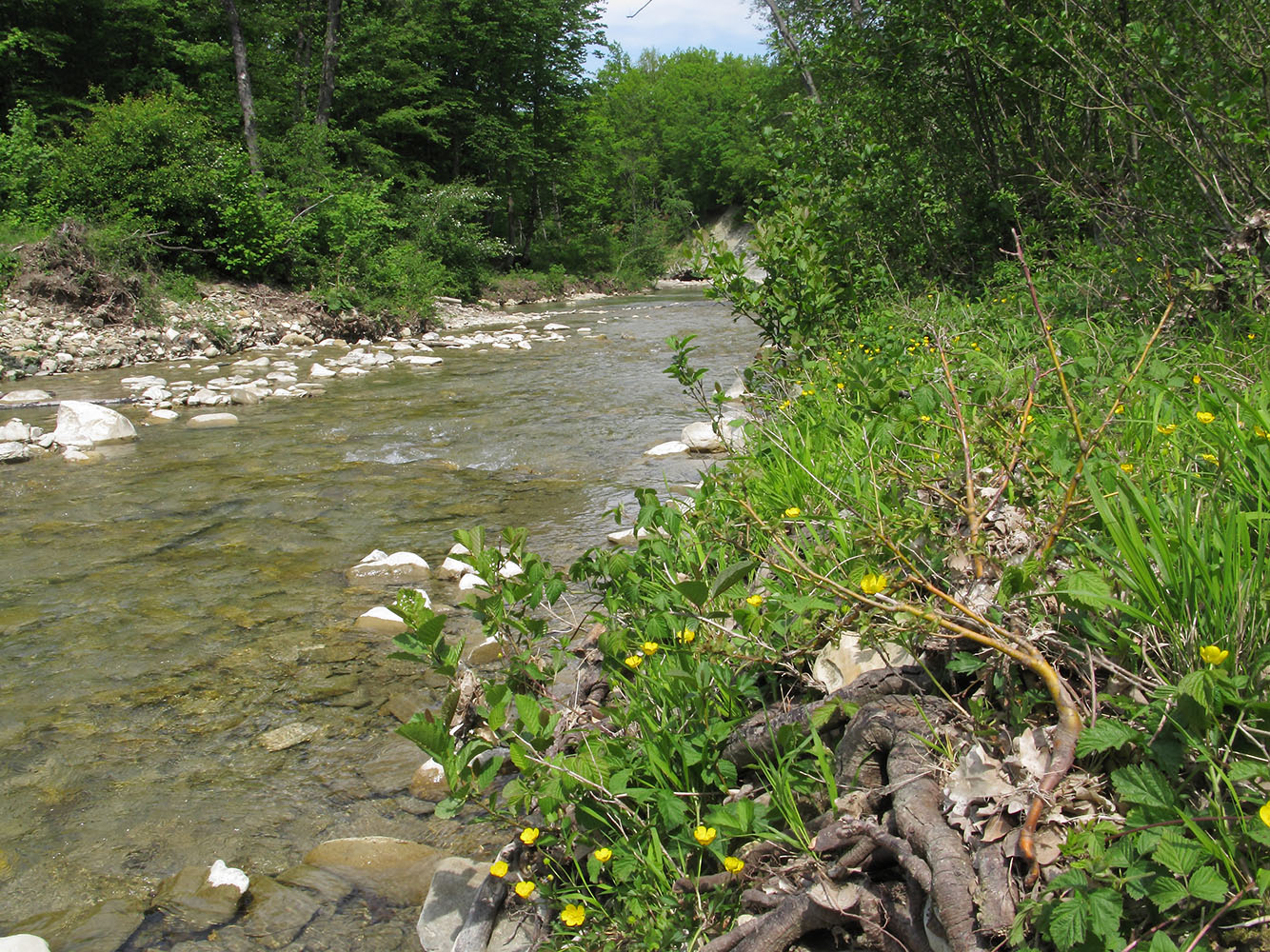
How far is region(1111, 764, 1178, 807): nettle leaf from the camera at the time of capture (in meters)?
1.23

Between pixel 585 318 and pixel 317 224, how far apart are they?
6175 millimetres

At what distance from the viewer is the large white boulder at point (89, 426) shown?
7309 mm

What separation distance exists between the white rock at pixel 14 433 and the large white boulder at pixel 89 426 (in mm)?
214

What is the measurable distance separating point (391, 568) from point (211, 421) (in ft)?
15.9

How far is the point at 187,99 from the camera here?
18578mm

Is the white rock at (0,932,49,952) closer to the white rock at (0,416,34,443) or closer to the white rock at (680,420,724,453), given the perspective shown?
the white rock at (680,420,724,453)

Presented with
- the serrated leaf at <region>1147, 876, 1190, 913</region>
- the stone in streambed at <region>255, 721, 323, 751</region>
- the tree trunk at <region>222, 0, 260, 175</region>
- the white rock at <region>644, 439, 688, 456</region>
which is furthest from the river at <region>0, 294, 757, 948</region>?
the tree trunk at <region>222, 0, 260, 175</region>

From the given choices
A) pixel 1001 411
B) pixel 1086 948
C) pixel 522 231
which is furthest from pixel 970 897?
pixel 522 231

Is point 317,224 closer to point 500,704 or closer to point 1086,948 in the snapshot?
point 500,704

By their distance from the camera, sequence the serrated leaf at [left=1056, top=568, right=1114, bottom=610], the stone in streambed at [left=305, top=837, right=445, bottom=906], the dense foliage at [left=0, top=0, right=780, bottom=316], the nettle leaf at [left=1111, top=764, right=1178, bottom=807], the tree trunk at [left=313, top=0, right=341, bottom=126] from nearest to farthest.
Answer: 1. the nettle leaf at [left=1111, top=764, right=1178, bottom=807]
2. the serrated leaf at [left=1056, top=568, right=1114, bottom=610]
3. the stone in streambed at [left=305, top=837, right=445, bottom=906]
4. the dense foliage at [left=0, top=0, right=780, bottom=316]
5. the tree trunk at [left=313, top=0, right=341, bottom=126]

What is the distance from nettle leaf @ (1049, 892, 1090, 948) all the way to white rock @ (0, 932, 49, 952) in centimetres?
220

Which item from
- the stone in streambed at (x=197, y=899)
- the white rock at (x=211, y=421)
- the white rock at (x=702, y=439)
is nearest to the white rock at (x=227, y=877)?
the stone in streambed at (x=197, y=899)

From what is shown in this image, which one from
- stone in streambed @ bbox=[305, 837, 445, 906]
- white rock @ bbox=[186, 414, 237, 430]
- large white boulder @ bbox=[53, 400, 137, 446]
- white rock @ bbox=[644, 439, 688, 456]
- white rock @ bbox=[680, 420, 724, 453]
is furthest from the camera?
white rock @ bbox=[186, 414, 237, 430]

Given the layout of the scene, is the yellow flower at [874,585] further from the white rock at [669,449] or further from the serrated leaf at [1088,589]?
the white rock at [669,449]
